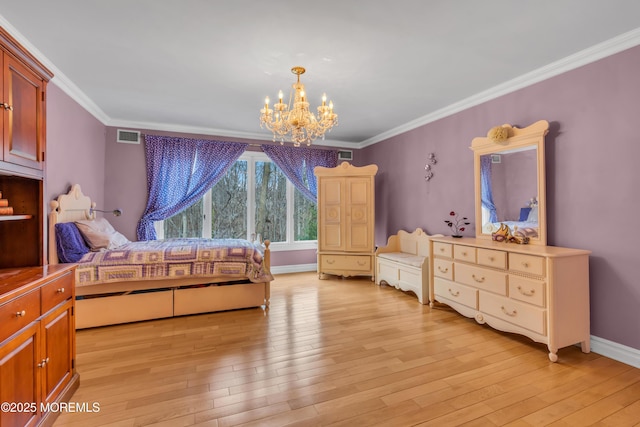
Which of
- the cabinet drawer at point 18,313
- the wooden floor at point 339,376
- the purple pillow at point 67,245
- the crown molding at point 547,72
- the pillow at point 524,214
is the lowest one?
the wooden floor at point 339,376

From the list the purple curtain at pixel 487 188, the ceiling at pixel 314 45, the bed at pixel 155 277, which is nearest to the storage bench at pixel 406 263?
the purple curtain at pixel 487 188

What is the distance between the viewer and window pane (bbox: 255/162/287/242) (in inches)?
217

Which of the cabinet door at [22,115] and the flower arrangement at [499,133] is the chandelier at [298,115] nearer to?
the cabinet door at [22,115]

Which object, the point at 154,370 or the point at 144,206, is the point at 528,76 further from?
the point at 144,206

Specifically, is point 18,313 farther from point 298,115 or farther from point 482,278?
point 482,278

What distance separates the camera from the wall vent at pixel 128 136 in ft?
15.0

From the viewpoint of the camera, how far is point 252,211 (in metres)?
5.44

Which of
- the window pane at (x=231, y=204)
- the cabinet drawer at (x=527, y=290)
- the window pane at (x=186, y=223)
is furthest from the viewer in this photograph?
the window pane at (x=231, y=204)

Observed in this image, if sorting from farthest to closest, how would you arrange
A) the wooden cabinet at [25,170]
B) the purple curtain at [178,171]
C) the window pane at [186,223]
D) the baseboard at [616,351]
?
the window pane at [186,223] → the purple curtain at [178,171] → the baseboard at [616,351] → the wooden cabinet at [25,170]

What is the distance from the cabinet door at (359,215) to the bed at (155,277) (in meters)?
1.84

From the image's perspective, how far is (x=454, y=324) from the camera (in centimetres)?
315

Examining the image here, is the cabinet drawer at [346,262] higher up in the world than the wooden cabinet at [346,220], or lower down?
lower down

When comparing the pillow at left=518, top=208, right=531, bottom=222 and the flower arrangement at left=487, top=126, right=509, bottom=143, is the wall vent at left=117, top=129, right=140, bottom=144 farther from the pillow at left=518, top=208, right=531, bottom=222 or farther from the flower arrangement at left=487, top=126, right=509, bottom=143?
the pillow at left=518, top=208, right=531, bottom=222

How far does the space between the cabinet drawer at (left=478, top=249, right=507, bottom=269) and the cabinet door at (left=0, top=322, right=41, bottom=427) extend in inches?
134
